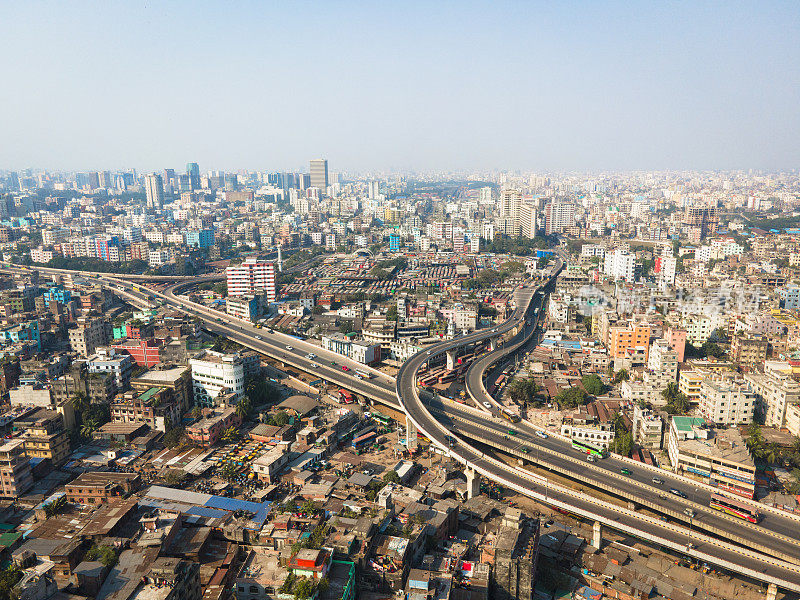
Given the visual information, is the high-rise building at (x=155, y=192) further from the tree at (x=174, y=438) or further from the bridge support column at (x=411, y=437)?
the bridge support column at (x=411, y=437)

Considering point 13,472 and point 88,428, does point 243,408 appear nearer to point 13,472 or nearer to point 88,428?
point 88,428

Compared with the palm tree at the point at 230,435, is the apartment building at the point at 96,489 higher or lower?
higher

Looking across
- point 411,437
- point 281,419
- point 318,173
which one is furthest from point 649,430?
point 318,173

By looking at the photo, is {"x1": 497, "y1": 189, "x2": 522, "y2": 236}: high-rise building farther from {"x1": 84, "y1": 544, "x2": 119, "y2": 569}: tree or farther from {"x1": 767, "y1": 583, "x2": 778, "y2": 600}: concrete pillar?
{"x1": 84, "y1": 544, "x2": 119, "y2": 569}: tree

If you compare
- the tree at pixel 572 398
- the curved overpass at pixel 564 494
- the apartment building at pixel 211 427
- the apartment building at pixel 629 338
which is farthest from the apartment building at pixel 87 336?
the apartment building at pixel 629 338

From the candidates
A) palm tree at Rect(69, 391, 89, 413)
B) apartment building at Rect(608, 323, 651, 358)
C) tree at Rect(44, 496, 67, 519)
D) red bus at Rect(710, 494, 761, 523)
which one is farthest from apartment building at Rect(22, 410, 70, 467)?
apartment building at Rect(608, 323, 651, 358)

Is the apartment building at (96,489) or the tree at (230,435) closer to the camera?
the apartment building at (96,489)

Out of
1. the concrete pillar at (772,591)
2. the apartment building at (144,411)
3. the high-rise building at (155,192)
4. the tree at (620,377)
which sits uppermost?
the high-rise building at (155,192)
